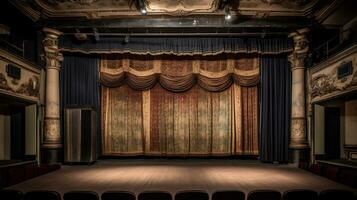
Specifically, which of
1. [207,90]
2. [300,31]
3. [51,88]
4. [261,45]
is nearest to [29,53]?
[51,88]

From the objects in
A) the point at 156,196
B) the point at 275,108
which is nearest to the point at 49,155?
the point at 156,196

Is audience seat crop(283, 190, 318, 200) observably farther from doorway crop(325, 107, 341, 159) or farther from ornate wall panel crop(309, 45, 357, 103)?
doorway crop(325, 107, 341, 159)

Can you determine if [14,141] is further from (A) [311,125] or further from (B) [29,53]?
(A) [311,125]

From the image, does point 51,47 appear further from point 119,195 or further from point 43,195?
point 119,195

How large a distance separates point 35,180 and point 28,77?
302 centimetres

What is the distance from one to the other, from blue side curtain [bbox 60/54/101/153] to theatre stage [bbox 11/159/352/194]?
2.19 metres

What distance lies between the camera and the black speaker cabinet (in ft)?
32.5

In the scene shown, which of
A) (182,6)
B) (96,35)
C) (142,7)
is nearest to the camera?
(142,7)

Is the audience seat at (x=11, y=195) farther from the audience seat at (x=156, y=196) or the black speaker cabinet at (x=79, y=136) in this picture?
the black speaker cabinet at (x=79, y=136)

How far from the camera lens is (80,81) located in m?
11.0

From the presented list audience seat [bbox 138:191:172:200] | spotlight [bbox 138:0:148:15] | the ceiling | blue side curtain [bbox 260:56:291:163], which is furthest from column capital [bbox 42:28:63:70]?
audience seat [bbox 138:191:172:200]

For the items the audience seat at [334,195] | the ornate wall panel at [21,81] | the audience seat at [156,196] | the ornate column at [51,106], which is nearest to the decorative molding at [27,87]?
the ornate wall panel at [21,81]

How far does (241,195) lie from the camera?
13.3 feet

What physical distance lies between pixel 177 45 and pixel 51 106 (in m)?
4.08
